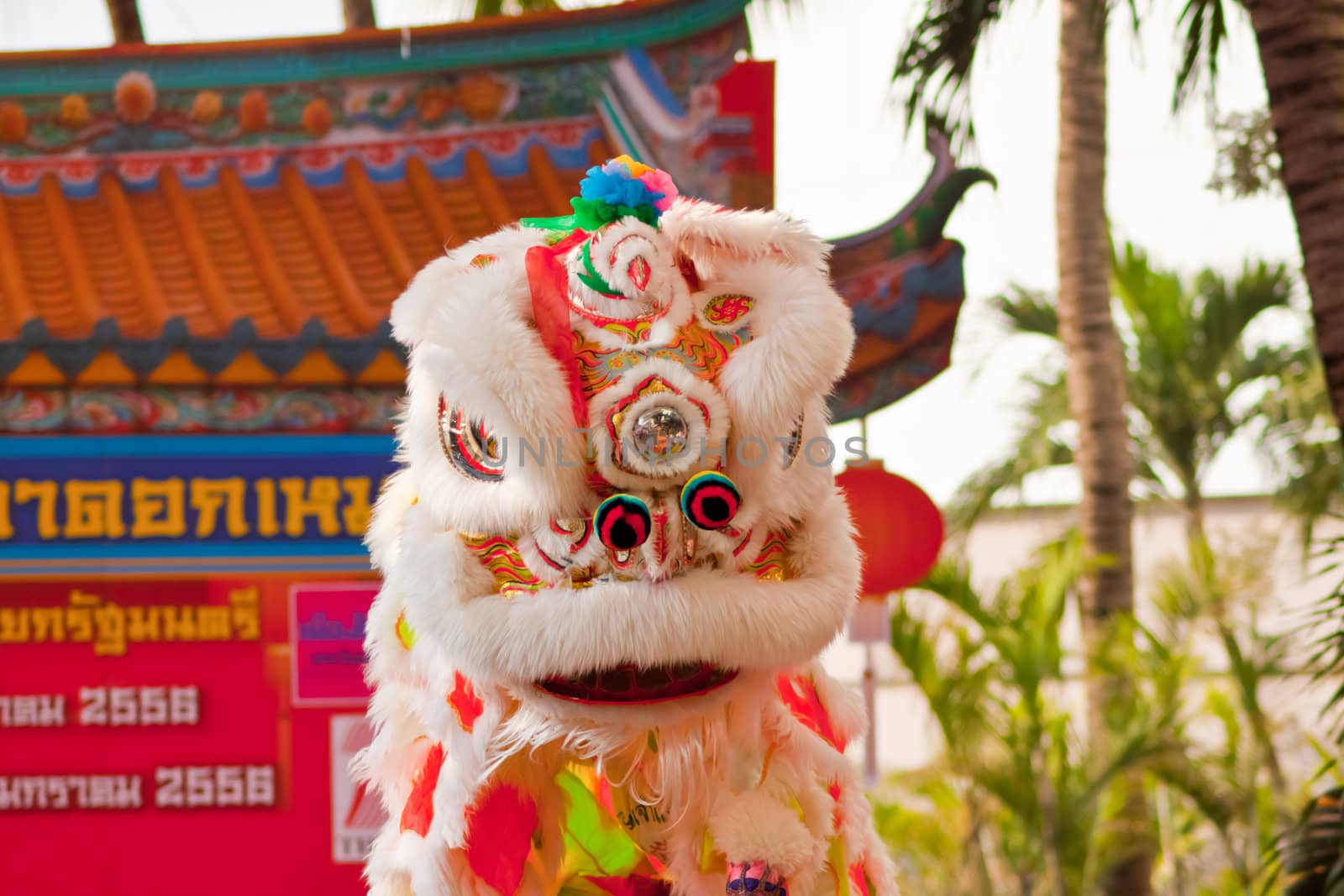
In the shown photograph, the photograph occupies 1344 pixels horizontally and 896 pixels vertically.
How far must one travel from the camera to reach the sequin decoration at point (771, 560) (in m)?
1.51

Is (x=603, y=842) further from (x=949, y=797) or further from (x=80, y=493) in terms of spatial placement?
(x=949, y=797)

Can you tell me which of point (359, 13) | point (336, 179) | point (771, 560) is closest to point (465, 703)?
point (771, 560)

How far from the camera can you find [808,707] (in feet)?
5.47

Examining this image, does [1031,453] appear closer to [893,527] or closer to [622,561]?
[893,527]

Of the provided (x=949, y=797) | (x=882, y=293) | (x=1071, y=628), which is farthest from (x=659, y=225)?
(x=1071, y=628)

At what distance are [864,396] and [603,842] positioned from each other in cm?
222

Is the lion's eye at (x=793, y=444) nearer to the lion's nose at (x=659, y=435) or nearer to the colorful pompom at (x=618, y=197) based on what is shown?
the lion's nose at (x=659, y=435)

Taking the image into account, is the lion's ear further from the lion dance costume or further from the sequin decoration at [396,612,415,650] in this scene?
the sequin decoration at [396,612,415,650]

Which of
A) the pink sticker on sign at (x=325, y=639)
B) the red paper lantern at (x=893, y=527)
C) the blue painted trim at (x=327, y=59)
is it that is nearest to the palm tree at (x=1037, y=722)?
the red paper lantern at (x=893, y=527)

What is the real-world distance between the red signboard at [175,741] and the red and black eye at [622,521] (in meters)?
2.28

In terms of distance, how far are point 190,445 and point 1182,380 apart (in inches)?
213

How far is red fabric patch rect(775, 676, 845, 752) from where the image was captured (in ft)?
5.40

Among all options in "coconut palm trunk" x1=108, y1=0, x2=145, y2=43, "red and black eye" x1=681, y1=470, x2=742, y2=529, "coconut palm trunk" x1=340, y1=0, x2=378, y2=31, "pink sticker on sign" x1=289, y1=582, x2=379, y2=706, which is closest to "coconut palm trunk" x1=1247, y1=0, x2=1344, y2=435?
"red and black eye" x1=681, y1=470, x2=742, y2=529

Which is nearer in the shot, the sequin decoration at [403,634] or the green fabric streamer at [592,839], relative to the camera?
the green fabric streamer at [592,839]
